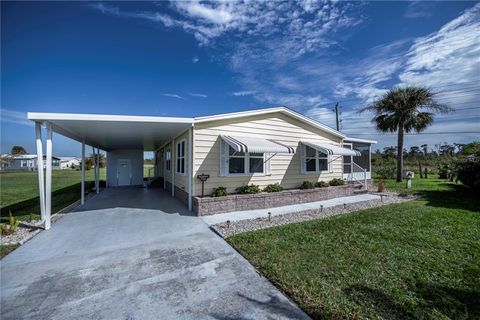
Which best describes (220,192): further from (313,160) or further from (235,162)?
(313,160)

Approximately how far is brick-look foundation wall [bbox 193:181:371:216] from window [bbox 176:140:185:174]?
2.94 metres

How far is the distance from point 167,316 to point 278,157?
8643 millimetres

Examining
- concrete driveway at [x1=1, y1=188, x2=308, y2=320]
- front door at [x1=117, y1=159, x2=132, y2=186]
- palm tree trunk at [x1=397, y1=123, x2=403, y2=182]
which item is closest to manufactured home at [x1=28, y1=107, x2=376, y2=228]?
concrete driveway at [x1=1, y1=188, x2=308, y2=320]

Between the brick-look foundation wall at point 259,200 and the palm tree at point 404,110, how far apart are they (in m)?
11.8

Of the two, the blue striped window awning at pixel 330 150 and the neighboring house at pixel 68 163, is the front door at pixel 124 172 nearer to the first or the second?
the blue striped window awning at pixel 330 150

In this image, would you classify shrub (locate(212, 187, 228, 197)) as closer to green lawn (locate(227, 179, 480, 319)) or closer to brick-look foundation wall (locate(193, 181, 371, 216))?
brick-look foundation wall (locate(193, 181, 371, 216))

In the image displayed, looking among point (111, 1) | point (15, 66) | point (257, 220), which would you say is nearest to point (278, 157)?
point (257, 220)

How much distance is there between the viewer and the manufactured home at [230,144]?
7770 millimetres

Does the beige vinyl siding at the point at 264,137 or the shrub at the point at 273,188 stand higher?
the beige vinyl siding at the point at 264,137

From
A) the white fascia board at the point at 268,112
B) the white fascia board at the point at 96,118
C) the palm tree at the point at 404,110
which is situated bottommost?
the white fascia board at the point at 96,118

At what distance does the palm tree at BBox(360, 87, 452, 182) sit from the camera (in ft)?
56.7

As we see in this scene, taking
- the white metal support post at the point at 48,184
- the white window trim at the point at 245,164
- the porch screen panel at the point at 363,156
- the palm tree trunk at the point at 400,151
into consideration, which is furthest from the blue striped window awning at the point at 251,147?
the palm tree trunk at the point at 400,151

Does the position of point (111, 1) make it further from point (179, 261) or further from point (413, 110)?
point (413, 110)

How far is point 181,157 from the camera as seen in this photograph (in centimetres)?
1074
